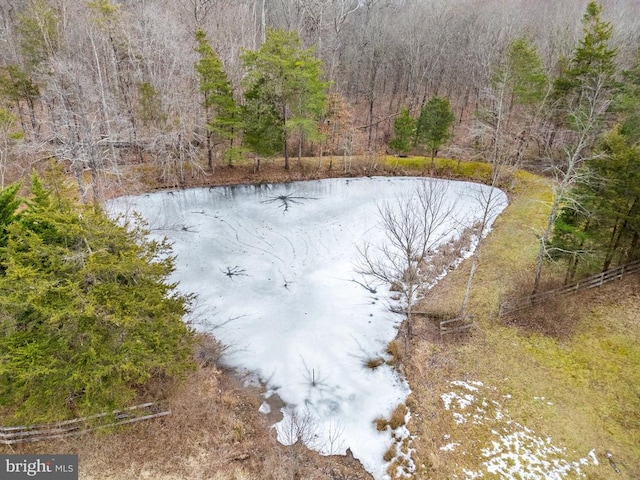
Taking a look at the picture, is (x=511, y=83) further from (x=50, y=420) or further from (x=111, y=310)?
(x=50, y=420)

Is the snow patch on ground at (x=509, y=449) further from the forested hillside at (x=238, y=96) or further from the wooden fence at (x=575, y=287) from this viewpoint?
the forested hillside at (x=238, y=96)

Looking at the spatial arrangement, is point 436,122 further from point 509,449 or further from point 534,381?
point 509,449

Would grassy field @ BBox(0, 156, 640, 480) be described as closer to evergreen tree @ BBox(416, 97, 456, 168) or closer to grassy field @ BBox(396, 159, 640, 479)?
grassy field @ BBox(396, 159, 640, 479)

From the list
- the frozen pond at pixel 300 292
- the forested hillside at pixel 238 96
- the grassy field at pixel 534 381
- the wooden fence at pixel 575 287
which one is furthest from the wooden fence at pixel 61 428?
the wooden fence at pixel 575 287

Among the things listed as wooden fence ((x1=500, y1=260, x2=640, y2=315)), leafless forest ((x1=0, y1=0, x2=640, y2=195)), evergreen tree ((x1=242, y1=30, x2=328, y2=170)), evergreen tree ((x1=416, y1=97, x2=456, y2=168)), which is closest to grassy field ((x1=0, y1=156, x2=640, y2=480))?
wooden fence ((x1=500, y1=260, x2=640, y2=315))

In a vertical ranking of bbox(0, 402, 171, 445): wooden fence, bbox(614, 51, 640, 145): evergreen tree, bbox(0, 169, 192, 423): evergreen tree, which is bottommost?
bbox(0, 402, 171, 445): wooden fence

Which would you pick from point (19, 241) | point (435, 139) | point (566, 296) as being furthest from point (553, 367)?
point (435, 139)
